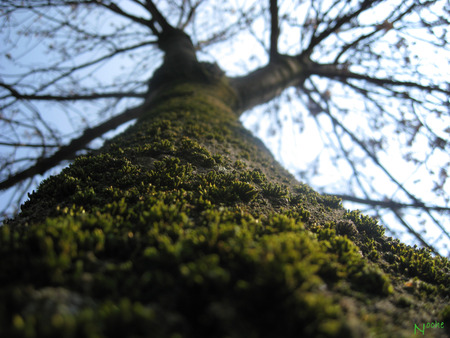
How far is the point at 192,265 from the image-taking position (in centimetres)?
111

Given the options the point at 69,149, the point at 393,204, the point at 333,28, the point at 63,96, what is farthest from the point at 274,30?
the point at 69,149

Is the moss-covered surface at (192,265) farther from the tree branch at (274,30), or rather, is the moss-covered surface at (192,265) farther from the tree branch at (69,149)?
the tree branch at (274,30)

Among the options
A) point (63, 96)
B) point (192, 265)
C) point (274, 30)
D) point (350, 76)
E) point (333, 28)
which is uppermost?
point (274, 30)

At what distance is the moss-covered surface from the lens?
3.07 ft

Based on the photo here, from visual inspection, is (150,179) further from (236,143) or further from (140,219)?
(236,143)

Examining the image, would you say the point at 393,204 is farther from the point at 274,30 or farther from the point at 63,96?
the point at 63,96

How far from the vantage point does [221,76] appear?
5.74 m

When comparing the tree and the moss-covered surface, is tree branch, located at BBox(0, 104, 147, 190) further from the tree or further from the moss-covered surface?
the moss-covered surface

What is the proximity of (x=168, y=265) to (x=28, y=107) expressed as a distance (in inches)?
260

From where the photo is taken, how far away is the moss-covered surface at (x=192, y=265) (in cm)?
94

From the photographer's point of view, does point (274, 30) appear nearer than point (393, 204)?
No

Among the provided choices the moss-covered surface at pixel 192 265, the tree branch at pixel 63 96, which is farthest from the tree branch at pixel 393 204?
the tree branch at pixel 63 96

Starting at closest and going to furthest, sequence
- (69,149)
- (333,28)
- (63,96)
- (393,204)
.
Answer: (393,204), (69,149), (63,96), (333,28)

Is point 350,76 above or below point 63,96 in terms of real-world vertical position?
above
